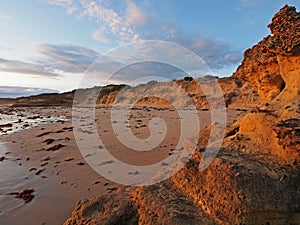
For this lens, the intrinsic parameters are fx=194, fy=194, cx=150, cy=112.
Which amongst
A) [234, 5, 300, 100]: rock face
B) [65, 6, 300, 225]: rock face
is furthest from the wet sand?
[234, 5, 300, 100]: rock face

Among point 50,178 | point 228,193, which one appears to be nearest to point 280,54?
point 228,193

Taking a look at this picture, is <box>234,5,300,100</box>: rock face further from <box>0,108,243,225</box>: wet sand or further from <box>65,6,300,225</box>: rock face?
<box>0,108,243,225</box>: wet sand

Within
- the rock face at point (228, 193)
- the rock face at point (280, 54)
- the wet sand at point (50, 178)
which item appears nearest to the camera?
the rock face at point (228, 193)

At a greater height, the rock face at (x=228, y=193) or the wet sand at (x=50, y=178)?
the rock face at (x=228, y=193)

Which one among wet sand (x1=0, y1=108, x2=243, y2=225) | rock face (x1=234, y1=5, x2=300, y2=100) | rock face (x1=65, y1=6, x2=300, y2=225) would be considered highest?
rock face (x1=234, y1=5, x2=300, y2=100)

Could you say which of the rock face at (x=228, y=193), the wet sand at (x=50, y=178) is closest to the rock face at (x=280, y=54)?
the rock face at (x=228, y=193)

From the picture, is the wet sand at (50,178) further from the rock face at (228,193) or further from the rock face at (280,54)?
the rock face at (280,54)

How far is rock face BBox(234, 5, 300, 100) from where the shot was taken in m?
3.47

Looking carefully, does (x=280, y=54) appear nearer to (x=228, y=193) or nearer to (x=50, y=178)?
(x=228, y=193)

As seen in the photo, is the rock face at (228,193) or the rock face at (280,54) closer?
the rock face at (228,193)

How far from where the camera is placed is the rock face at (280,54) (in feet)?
11.4

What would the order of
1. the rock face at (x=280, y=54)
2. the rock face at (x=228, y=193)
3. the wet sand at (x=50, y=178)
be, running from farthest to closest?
the rock face at (x=280, y=54) < the wet sand at (x=50, y=178) < the rock face at (x=228, y=193)

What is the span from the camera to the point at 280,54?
379 centimetres

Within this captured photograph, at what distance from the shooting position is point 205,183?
7.25 feet
